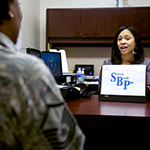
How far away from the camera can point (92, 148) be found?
4.14ft

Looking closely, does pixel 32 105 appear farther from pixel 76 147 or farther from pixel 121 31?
pixel 121 31

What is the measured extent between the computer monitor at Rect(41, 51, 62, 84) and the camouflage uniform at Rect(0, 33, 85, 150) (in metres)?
1.38

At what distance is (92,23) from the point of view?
11.0ft

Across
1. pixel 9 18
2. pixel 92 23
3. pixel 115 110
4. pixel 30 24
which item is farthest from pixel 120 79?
pixel 30 24

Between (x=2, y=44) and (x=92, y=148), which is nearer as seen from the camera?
(x=2, y=44)

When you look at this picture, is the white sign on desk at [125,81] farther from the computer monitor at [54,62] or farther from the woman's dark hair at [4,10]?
the woman's dark hair at [4,10]

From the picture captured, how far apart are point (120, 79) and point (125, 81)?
0.04m

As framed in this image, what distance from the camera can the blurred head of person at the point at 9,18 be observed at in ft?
1.56

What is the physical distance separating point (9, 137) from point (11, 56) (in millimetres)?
185

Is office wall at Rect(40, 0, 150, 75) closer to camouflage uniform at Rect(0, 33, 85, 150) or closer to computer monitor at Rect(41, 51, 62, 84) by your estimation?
computer monitor at Rect(41, 51, 62, 84)

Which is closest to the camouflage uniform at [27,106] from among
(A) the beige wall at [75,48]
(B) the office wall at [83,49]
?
(A) the beige wall at [75,48]

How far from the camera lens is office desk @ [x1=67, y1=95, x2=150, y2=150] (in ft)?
3.18

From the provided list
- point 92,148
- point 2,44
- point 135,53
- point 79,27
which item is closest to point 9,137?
point 2,44

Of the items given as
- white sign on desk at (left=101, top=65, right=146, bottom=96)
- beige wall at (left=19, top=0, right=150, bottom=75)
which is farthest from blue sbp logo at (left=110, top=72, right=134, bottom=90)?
beige wall at (left=19, top=0, right=150, bottom=75)
